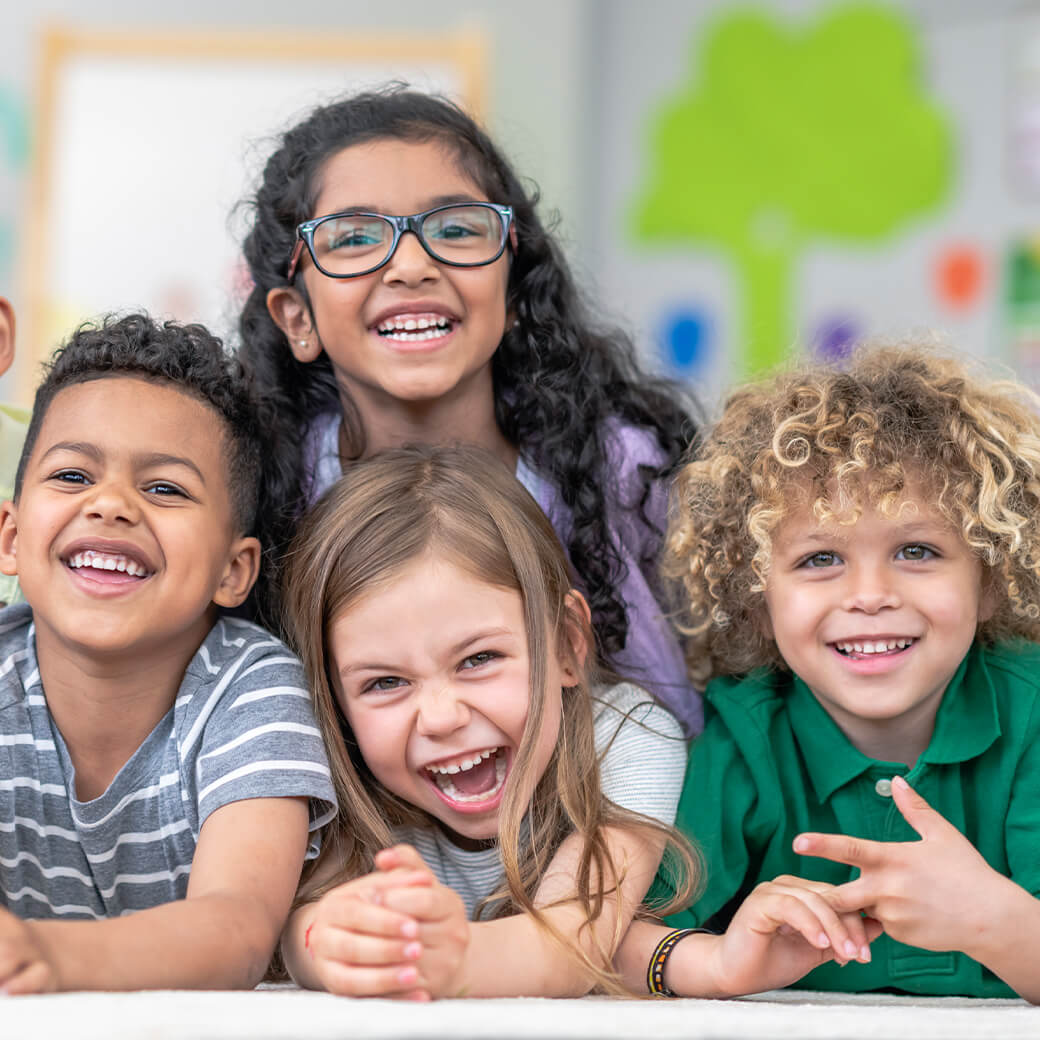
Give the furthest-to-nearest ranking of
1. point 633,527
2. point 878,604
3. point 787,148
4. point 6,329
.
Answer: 1. point 787,148
2. point 633,527
3. point 6,329
4. point 878,604

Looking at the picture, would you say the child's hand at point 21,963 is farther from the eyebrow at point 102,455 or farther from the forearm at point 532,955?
the eyebrow at point 102,455

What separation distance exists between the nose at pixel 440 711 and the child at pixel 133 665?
0.10m

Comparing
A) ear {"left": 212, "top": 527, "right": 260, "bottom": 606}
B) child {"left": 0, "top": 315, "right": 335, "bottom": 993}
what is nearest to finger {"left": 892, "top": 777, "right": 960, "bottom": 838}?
child {"left": 0, "top": 315, "right": 335, "bottom": 993}

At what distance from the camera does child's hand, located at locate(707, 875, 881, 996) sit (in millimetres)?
1054

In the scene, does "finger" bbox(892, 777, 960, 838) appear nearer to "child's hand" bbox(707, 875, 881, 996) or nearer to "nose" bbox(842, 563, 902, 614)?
"child's hand" bbox(707, 875, 881, 996)

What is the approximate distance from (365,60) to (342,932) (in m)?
3.14

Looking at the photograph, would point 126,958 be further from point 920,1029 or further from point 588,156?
point 588,156

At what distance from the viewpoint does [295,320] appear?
164 centimetres

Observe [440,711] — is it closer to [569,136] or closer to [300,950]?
[300,950]

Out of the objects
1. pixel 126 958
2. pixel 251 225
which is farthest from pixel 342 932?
pixel 251 225

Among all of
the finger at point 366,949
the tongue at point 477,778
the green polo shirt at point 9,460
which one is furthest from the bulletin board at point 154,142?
the finger at point 366,949

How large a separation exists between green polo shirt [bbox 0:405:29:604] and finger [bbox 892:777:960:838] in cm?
92

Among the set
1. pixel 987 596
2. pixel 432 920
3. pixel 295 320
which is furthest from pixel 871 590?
pixel 295 320

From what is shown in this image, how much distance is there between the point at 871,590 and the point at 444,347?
0.56m
